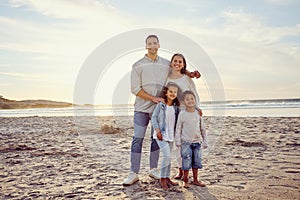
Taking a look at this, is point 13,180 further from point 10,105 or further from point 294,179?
point 10,105

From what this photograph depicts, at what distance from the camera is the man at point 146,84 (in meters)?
4.42

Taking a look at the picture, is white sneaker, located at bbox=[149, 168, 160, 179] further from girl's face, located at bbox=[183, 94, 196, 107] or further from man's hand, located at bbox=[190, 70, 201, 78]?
man's hand, located at bbox=[190, 70, 201, 78]

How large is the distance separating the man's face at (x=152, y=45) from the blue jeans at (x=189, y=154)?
140 centimetres

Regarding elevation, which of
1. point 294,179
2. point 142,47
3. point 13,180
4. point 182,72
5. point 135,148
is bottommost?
point 13,180

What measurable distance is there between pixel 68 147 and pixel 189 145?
4654 mm

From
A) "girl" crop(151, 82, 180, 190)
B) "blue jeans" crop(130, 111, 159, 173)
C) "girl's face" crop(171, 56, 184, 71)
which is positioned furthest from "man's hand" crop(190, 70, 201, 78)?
"blue jeans" crop(130, 111, 159, 173)

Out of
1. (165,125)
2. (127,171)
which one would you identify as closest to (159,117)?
(165,125)

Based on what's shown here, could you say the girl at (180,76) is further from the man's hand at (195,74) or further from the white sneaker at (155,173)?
the white sneaker at (155,173)

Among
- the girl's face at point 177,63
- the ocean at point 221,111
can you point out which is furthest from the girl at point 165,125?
the ocean at point 221,111

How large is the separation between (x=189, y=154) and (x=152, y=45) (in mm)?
1621

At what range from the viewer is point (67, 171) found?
5.36m

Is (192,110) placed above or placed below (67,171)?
above

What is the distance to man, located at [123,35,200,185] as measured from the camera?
4.42 metres

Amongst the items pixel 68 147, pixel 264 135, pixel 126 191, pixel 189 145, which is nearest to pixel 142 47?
pixel 189 145
